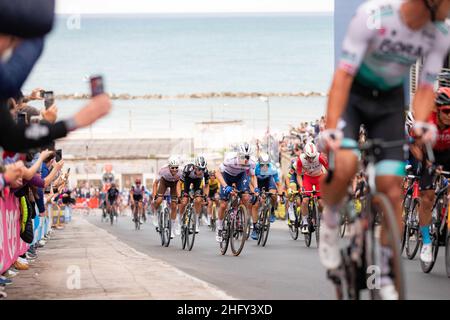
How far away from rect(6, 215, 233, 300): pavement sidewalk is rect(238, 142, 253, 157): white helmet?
500cm

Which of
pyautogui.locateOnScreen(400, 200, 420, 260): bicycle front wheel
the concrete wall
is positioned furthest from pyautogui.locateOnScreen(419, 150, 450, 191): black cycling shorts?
the concrete wall

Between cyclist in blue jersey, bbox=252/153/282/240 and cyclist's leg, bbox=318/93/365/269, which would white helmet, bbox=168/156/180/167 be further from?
cyclist's leg, bbox=318/93/365/269

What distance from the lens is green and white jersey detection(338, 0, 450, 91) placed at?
6.35 meters

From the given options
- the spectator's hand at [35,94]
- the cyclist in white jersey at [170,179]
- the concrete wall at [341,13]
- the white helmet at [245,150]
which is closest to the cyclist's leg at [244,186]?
the white helmet at [245,150]

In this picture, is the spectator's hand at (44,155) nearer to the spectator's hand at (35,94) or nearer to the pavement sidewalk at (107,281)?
the spectator's hand at (35,94)

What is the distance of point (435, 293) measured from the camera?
10.1 metres

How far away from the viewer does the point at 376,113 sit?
22.2ft

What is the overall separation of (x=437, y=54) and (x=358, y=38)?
0.56 metres

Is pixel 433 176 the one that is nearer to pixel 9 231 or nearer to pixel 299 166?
pixel 9 231

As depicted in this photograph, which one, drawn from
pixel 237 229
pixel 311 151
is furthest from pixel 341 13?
pixel 237 229

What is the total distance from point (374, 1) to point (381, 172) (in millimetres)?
997

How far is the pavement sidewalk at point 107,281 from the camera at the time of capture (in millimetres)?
8992
